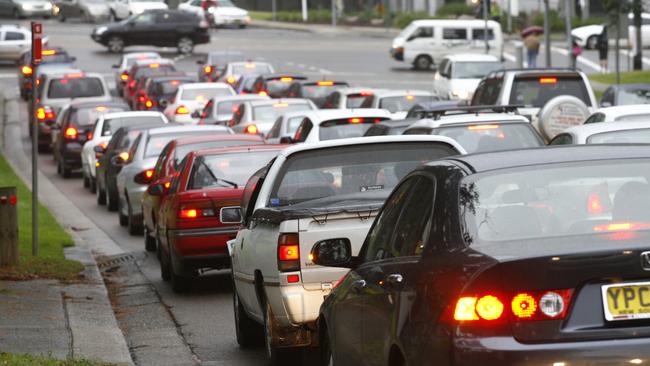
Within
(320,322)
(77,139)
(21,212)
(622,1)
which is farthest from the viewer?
(622,1)

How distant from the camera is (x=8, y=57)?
68.4 m

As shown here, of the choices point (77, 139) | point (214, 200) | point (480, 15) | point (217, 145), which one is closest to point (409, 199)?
point (214, 200)

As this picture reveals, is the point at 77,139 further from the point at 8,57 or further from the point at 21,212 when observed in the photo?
the point at 8,57

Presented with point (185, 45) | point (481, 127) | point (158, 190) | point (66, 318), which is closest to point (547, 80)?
point (481, 127)

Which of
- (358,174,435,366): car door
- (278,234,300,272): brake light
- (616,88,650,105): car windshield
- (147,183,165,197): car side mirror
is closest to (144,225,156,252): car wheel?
(147,183,165,197): car side mirror

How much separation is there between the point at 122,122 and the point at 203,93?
7.99 meters

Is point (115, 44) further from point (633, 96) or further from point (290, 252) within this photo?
point (290, 252)

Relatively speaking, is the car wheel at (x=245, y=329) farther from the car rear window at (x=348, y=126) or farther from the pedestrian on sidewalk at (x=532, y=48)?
the pedestrian on sidewalk at (x=532, y=48)

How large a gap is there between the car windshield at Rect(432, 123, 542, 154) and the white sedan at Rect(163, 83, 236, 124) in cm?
2039

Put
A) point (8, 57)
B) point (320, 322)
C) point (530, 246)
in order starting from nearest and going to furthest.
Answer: point (530, 246)
point (320, 322)
point (8, 57)

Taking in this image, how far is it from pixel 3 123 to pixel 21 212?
25264 millimetres

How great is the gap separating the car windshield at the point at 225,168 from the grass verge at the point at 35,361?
571cm

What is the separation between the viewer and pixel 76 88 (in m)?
44.1

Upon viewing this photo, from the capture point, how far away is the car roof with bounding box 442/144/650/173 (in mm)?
6852
